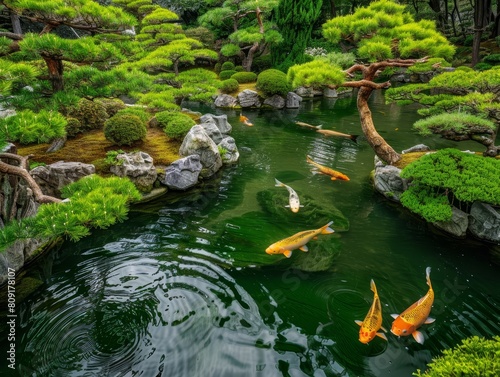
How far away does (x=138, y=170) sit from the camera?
25.7 ft

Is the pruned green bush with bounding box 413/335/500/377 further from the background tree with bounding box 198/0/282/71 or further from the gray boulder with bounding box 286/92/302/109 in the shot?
the background tree with bounding box 198/0/282/71

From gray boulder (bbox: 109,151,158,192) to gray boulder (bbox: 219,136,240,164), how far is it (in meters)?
2.84

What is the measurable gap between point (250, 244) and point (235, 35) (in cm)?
2049

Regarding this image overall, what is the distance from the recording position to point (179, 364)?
151 inches

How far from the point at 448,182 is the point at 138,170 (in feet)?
22.8

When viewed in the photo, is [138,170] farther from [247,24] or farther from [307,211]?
[247,24]

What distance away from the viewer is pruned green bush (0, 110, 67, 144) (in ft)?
12.2

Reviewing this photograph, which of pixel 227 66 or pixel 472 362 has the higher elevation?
pixel 472 362

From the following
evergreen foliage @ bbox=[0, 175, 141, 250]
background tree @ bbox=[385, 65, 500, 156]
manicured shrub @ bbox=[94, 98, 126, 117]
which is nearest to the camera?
evergreen foliage @ bbox=[0, 175, 141, 250]

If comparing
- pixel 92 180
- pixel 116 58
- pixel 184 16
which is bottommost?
pixel 92 180

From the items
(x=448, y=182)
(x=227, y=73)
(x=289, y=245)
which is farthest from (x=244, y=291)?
(x=227, y=73)

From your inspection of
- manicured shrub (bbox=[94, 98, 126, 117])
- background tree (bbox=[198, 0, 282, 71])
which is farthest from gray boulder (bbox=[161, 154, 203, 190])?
background tree (bbox=[198, 0, 282, 71])

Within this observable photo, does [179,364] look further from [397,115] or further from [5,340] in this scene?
[397,115]

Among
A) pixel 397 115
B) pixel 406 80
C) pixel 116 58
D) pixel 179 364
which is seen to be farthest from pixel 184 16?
pixel 179 364
